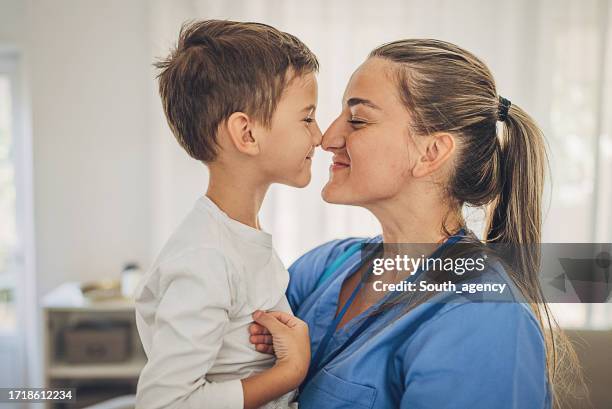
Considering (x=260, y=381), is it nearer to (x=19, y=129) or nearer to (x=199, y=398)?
(x=199, y=398)

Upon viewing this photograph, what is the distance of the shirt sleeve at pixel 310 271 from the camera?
79cm

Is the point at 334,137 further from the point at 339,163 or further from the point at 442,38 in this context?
the point at 442,38

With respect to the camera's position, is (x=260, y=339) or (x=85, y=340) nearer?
(x=260, y=339)

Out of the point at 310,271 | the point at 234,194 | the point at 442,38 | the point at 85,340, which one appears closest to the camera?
the point at 234,194

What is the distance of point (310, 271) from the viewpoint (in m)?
0.81

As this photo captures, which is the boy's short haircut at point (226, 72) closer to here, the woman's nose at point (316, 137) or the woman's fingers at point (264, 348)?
the woman's nose at point (316, 137)

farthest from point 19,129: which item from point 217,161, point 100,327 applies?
point 217,161

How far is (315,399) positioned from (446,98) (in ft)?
1.19

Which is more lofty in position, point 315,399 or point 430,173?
point 430,173

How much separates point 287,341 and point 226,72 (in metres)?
0.29

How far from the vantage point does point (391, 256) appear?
0.73 m

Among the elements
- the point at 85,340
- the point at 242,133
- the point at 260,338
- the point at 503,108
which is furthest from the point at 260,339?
the point at 85,340

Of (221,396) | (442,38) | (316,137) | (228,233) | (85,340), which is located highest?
(442,38)

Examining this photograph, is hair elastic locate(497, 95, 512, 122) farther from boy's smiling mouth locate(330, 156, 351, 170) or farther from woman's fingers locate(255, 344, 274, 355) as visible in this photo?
woman's fingers locate(255, 344, 274, 355)
